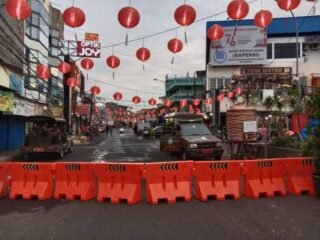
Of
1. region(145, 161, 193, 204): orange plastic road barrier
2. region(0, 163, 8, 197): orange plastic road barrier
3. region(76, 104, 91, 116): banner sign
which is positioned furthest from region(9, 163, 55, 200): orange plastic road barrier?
region(76, 104, 91, 116): banner sign

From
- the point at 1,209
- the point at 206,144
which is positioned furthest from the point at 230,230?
the point at 206,144

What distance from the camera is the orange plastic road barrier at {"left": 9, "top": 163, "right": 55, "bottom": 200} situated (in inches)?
440

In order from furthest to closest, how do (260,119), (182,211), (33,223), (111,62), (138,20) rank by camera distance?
(260,119), (111,62), (138,20), (182,211), (33,223)

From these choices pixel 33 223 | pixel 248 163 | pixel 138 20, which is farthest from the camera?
pixel 138 20

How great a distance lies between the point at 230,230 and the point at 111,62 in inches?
553

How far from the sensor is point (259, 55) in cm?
5322

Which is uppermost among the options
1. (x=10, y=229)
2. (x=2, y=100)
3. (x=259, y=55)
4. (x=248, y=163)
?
(x=259, y=55)

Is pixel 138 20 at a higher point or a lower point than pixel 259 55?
lower

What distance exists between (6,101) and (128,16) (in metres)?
15.0

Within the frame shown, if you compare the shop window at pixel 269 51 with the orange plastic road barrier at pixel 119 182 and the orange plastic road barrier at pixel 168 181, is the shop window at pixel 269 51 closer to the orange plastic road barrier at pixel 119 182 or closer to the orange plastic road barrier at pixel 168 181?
the orange plastic road barrier at pixel 168 181

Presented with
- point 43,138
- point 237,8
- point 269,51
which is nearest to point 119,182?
point 237,8

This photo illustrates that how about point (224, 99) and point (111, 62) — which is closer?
point (111, 62)

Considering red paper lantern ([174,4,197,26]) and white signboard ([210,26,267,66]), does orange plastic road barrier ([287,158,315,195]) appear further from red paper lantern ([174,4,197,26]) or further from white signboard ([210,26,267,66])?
white signboard ([210,26,267,66])

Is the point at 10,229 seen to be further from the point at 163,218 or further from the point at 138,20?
the point at 138,20
